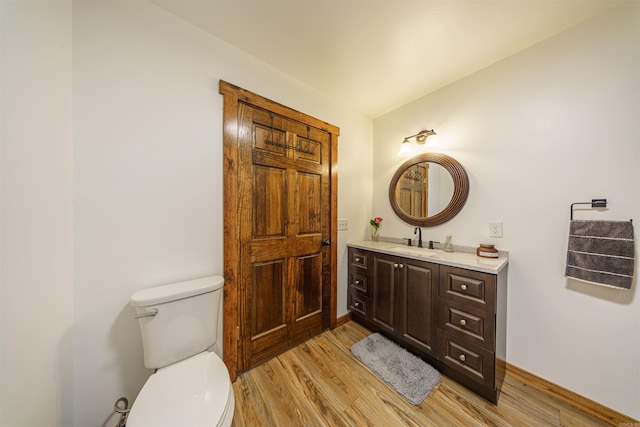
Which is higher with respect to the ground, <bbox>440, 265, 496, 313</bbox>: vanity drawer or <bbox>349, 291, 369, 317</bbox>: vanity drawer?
<bbox>440, 265, 496, 313</bbox>: vanity drawer

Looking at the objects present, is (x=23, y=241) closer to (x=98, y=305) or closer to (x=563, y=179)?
(x=98, y=305)

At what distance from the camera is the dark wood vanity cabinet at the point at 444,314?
1.30m

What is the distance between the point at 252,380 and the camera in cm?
148

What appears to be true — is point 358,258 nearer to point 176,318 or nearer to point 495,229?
point 495,229

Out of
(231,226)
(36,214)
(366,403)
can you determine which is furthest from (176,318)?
(366,403)

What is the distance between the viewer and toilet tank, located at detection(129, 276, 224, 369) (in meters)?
1.05

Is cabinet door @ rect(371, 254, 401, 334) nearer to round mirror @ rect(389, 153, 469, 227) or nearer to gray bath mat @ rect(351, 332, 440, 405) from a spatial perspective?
gray bath mat @ rect(351, 332, 440, 405)

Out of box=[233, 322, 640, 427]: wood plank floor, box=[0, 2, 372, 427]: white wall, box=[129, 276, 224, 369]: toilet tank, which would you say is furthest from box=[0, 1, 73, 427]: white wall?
box=[233, 322, 640, 427]: wood plank floor

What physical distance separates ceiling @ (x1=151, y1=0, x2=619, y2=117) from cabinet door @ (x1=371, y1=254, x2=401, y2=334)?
66.3 inches

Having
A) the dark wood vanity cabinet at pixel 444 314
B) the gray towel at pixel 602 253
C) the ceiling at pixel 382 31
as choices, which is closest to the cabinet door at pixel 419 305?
the dark wood vanity cabinet at pixel 444 314

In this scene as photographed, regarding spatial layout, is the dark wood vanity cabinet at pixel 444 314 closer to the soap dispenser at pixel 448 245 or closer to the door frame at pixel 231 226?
the soap dispenser at pixel 448 245

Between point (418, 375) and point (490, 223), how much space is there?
1.34 meters

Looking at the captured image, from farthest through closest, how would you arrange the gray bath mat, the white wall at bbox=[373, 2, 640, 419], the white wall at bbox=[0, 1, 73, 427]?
the gray bath mat → the white wall at bbox=[373, 2, 640, 419] → the white wall at bbox=[0, 1, 73, 427]

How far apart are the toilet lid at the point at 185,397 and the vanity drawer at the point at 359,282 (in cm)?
142
